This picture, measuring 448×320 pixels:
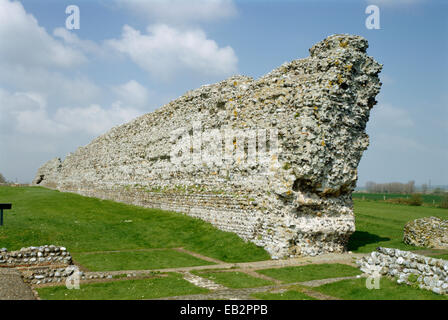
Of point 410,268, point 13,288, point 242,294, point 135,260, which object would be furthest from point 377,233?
point 13,288

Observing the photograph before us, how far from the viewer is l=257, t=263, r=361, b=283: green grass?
9.90 metres

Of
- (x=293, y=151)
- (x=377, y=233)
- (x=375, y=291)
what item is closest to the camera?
(x=375, y=291)

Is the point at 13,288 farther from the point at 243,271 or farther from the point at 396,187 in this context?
the point at 396,187

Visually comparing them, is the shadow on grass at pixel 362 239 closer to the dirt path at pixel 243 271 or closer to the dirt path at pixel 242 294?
the dirt path at pixel 243 271

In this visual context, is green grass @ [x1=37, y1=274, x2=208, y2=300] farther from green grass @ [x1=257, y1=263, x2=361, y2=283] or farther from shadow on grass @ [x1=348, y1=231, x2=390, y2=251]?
shadow on grass @ [x1=348, y1=231, x2=390, y2=251]

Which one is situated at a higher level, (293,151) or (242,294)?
(293,151)

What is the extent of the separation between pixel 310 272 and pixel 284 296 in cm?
258

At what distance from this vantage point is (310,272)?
10453mm

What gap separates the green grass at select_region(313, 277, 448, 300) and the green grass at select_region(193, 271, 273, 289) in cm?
153

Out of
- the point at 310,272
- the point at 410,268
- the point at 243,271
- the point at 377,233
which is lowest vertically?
the point at 243,271

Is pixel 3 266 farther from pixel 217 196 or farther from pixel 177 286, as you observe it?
pixel 217 196

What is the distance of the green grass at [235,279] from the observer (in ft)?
30.4

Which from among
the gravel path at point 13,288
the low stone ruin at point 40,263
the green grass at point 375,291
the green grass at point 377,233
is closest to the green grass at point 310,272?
the green grass at point 375,291

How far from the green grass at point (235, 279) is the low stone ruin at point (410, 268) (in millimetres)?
2807
